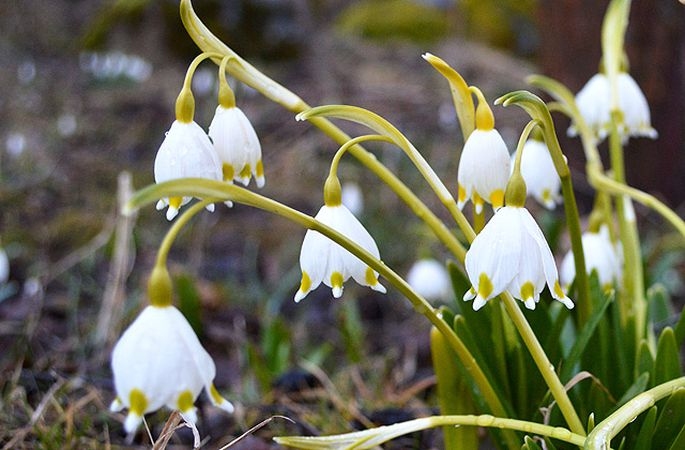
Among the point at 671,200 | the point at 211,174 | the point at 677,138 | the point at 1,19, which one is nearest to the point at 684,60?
the point at 677,138

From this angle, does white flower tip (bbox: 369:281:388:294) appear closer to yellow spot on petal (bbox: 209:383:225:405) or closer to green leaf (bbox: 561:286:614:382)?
yellow spot on petal (bbox: 209:383:225:405)

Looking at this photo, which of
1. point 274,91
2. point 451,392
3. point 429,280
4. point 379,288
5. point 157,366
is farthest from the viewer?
point 429,280

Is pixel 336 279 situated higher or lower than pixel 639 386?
higher

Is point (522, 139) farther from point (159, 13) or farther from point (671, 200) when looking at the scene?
point (159, 13)

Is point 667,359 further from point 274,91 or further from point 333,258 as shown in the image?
point 274,91

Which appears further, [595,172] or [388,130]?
[595,172]

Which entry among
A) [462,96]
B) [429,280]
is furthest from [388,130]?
[429,280]

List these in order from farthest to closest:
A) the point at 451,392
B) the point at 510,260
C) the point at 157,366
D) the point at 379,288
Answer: the point at 451,392 < the point at 379,288 < the point at 510,260 < the point at 157,366
